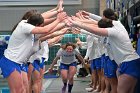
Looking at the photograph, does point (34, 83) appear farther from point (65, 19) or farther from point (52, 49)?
Answer: point (52, 49)

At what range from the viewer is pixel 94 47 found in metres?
10.1

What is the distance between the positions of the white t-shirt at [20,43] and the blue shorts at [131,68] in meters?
1.47

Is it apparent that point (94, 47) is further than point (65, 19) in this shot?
Yes

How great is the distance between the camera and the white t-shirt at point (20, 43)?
550cm

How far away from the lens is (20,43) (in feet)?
18.1

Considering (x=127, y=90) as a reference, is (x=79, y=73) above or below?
below

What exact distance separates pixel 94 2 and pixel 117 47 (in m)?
14.9

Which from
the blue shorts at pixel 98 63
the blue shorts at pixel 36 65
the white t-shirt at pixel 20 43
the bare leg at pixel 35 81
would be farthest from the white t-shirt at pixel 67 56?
the white t-shirt at pixel 20 43

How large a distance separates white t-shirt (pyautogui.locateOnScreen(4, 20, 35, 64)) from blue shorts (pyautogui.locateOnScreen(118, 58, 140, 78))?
147 centimetres

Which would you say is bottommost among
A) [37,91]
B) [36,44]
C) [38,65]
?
[37,91]

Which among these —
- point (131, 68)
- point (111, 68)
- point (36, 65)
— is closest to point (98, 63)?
point (36, 65)

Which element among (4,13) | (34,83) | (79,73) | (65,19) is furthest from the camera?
(4,13)

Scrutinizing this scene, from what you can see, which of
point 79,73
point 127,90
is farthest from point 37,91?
point 79,73

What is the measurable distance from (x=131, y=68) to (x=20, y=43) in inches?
67.3
